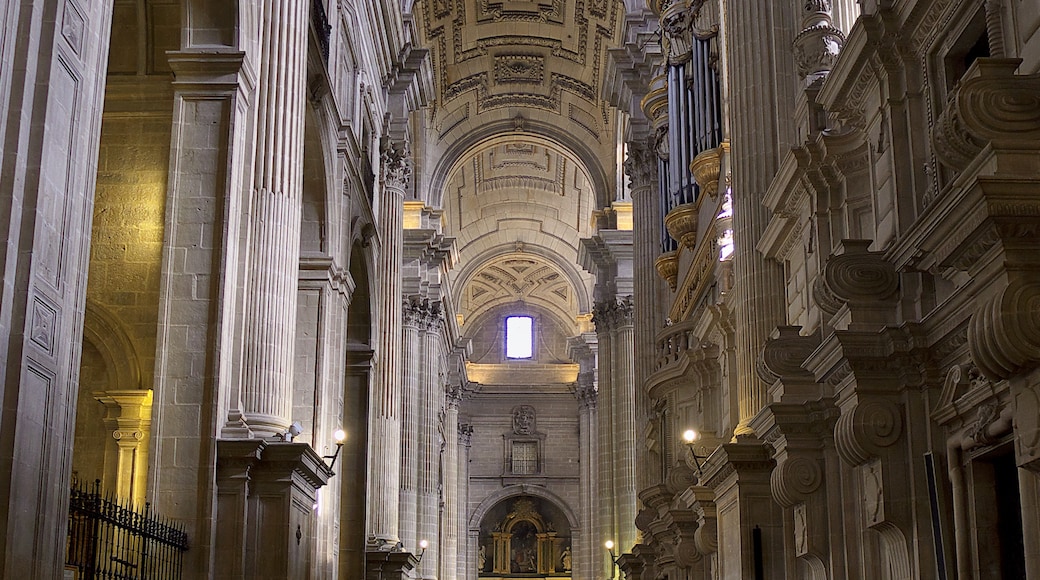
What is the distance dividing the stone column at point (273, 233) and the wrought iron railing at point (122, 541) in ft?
5.62

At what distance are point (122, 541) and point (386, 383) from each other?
46.8 ft

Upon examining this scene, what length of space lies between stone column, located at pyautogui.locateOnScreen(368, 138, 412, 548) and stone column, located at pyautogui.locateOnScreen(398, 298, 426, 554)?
202 inches

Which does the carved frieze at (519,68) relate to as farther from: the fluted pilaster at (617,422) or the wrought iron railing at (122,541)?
the wrought iron railing at (122,541)

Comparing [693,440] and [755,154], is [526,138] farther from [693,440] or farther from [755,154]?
[755,154]

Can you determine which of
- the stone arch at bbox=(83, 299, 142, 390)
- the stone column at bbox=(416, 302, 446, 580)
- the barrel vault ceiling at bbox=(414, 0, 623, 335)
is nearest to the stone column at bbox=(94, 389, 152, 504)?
the stone arch at bbox=(83, 299, 142, 390)

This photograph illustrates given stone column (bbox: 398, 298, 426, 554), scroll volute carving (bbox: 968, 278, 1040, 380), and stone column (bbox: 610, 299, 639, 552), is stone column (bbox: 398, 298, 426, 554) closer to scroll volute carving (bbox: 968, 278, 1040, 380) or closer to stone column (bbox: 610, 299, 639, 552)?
stone column (bbox: 610, 299, 639, 552)

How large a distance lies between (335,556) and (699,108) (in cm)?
993

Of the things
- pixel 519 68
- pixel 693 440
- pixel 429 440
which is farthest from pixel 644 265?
pixel 519 68

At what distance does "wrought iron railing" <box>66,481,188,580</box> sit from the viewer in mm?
10953

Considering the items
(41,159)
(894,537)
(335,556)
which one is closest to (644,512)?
(335,556)

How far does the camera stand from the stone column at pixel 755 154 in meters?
14.0

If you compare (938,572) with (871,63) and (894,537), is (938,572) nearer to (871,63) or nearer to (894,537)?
(894,537)

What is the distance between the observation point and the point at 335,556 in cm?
2155

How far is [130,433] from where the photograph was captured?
16.6 metres
